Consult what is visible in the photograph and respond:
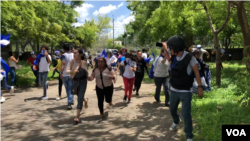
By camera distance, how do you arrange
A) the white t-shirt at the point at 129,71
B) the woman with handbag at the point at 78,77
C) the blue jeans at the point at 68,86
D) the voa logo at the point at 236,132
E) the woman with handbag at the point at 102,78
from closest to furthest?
the voa logo at the point at 236,132, the woman with handbag at the point at 78,77, the woman with handbag at the point at 102,78, the blue jeans at the point at 68,86, the white t-shirt at the point at 129,71

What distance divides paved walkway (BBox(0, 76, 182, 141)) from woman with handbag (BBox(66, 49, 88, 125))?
1.83ft

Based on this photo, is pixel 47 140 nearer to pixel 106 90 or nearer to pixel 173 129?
pixel 106 90

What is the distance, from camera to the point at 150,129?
15.6ft

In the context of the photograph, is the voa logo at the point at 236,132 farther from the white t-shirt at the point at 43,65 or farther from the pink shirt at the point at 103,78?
the white t-shirt at the point at 43,65

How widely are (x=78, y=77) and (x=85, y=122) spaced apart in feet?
3.59

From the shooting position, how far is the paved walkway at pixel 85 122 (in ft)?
14.4

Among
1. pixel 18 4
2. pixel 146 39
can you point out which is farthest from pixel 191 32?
pixel 18 4

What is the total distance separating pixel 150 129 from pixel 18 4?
8122mm

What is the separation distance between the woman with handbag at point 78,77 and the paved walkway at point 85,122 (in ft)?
1.83

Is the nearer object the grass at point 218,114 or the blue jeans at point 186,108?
the blue jeans at point 186,108

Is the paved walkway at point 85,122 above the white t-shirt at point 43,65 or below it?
below

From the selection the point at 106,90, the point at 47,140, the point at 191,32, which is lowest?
the point at 47,140

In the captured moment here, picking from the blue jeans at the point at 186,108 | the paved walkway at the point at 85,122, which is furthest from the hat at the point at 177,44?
the paved walkway at the point at 85,122

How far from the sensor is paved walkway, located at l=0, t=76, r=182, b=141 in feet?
14.4
